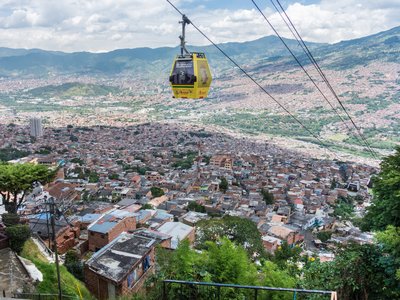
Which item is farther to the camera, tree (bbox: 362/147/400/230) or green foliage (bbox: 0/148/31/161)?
green foliage (bbox: 0/148/31/161)

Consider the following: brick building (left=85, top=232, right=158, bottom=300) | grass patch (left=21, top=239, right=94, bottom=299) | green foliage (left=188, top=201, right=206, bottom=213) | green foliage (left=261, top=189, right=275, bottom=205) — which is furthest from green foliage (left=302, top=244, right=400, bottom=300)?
green foliage (left=261, top=189, right=275, bottom=205)

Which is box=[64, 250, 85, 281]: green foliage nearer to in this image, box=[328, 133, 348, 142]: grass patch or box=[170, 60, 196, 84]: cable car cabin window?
box=[170, 60, 196, 84]: cable car cabin window

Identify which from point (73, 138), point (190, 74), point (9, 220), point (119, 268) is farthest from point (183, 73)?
point (73, 138)

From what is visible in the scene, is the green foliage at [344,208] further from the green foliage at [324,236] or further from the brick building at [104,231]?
the brick building at [104,231]

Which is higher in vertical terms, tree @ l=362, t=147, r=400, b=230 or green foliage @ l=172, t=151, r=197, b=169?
tree @ l=362, t=147, r=400, b=230

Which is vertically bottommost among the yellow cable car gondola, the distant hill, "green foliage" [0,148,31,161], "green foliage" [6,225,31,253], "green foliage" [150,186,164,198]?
"green foliage" [0,148,31,161]

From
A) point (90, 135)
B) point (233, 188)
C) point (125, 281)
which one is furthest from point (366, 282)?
point (90, 135)

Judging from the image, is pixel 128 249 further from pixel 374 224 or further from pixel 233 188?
pixel 233 188
